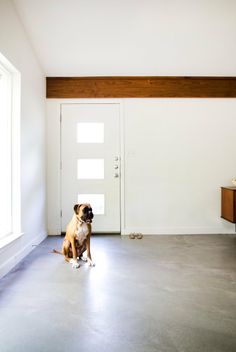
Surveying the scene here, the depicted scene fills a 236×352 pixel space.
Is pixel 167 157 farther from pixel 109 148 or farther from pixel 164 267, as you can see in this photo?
pixel 164 267

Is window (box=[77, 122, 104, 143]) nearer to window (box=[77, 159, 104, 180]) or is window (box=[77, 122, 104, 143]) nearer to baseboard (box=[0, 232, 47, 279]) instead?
window (box=[77, 159, 104, 180])

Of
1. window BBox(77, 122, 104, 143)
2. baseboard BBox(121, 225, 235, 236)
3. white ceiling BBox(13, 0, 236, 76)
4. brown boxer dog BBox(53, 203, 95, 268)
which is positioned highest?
white ceiling BBox(13, 0, 236, 76)

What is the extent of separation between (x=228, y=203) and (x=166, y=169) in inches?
39.1

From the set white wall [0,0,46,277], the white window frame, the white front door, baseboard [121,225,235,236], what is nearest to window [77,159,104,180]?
the white front door

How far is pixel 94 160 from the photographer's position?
361 cm

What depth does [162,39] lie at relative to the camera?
115 inches

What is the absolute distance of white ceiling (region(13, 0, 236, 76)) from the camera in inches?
97.2

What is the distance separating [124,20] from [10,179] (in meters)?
2.16

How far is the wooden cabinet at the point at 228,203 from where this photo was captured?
3.18 meters

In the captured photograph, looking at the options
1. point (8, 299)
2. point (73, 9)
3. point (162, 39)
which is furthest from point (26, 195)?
point (162, 39)

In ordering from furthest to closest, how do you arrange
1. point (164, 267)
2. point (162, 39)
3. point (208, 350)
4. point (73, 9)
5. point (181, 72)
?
point (181, 72) < point (162, 39) < point (73, 9) < point (164, 267) < point (208, 350)

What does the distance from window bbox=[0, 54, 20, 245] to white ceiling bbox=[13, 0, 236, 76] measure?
2.52 ft

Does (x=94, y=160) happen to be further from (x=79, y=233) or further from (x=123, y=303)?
(x=123, y=303)

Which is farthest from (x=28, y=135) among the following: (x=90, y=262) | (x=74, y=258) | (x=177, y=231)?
(x=177, y=231)
